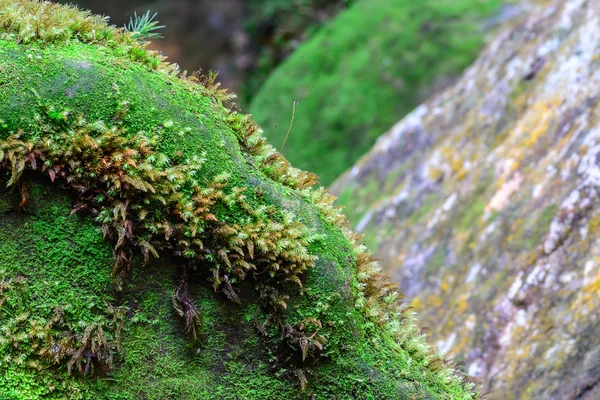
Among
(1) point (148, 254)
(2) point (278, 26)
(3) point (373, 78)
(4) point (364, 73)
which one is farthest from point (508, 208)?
(2) point (278, 26)

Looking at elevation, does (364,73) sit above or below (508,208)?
above

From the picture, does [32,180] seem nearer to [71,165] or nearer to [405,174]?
[71,165]

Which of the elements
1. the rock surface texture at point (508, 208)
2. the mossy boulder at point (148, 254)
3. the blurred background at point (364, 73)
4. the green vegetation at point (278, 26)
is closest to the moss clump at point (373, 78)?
the blurred background at point (364, 73)

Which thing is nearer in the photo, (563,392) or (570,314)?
(563,392)

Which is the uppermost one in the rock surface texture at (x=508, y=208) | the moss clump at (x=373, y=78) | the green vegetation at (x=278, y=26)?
the green vegetation at (x=278, y=26)

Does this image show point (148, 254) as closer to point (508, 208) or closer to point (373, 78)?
point (508, 208)

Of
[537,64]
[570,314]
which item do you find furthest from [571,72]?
[570,314]

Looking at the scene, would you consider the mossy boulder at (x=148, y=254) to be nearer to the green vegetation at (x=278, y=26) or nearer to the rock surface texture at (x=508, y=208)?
the rock surface texture at (x=508, y=208)
